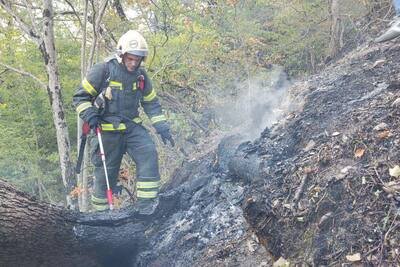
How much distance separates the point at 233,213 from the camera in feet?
13.0

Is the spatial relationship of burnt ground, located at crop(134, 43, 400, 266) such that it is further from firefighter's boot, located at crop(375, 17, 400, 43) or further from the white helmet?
the white helmet

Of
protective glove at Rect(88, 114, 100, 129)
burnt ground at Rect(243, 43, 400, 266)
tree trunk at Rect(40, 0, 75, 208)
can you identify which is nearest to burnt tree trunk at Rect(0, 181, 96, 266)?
protective glove at Rect(88, 114, 100, 129)

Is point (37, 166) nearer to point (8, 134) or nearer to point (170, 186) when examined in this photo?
point (8, 134)

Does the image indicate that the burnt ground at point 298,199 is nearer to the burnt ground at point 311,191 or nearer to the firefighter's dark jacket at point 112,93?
the burnt ground at point 311,191

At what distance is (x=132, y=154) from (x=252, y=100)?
3.43 meters

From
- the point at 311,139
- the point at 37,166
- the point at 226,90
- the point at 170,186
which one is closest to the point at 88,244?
the point at 170,186

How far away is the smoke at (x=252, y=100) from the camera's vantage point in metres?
7.49

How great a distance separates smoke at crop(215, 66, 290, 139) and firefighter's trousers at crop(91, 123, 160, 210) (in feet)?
7.54

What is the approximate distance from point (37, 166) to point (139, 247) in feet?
21.4

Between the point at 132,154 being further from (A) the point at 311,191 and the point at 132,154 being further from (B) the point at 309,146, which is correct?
(A) the point at 311,191

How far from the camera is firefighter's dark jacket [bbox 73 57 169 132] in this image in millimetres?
5078

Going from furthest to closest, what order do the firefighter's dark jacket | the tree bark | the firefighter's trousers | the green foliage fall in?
the green foliage, the tree bark, the firefighter's trousers, the firefighter's dark jacket

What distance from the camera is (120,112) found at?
5.28 meters

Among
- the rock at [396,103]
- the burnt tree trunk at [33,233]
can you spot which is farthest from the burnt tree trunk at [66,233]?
the rock at [396,103]
